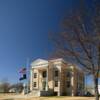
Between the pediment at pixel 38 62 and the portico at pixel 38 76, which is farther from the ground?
the pediment at pixel 38 62

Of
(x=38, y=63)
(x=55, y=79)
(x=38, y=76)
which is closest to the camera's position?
(x=55, y=79)

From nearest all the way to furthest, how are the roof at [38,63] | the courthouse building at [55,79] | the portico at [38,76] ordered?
the courthouse building at [55,79]
the roof at [38,63]
the portico at [38,76]

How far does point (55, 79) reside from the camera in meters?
57.3

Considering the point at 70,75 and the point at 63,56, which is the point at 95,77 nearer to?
the point at 63,56

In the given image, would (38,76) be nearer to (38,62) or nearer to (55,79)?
(38,62)

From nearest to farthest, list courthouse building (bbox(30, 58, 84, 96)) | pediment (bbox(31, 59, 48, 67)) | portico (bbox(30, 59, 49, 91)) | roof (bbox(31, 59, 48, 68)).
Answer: courthouse building (bbox(30, 58, 84, 96)) → roof (bbox(31, 59, 48, 68)) → pediment (bbox(31, 59, 48, 67)) → portico (bbox(30, 59, 49, 91))

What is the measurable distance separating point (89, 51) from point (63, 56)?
10.1 ft

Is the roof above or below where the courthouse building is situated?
above

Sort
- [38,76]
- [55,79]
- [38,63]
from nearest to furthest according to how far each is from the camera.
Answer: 1. [55,79]
2. [38,63]
3. [38,76]

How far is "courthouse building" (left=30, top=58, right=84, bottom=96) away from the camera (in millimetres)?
56094

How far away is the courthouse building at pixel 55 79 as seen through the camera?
56.1m

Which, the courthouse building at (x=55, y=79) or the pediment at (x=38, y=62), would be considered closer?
the courthouse building at (x=55, y=79)

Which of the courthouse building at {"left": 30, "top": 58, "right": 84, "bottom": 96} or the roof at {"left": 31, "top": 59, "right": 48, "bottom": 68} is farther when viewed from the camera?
the roof at {"left": 31, "top": 59, "right": 48, "bottom": 68}

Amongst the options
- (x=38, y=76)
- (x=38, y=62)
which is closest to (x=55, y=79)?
(x=38, y=76)
